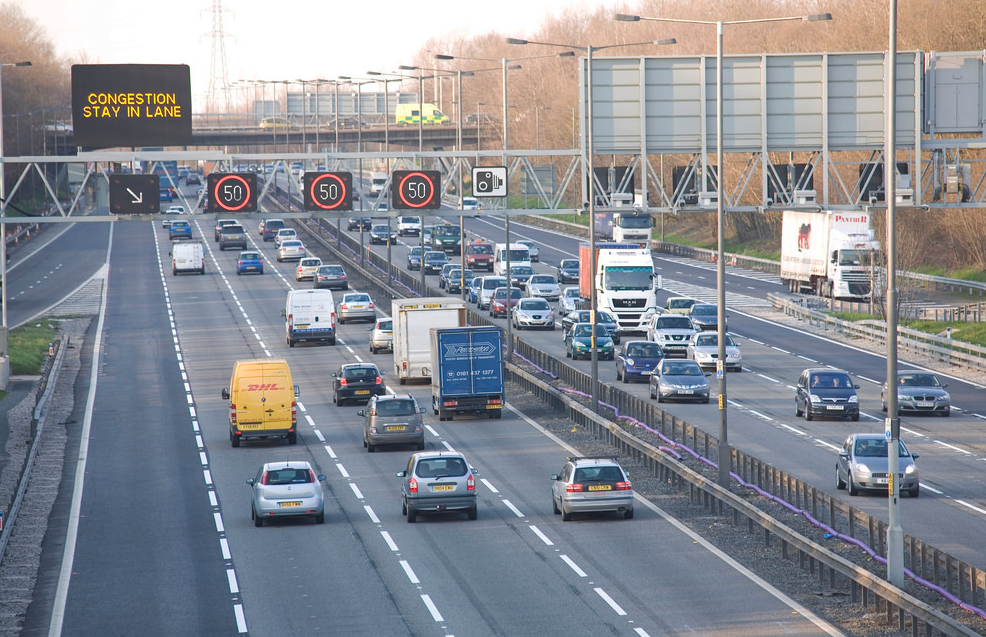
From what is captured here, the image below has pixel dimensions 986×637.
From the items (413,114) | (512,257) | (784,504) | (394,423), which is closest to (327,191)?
(394,423)

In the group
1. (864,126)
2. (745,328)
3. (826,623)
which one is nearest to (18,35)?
(745,328)

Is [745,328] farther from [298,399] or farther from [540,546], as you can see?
[540,546]

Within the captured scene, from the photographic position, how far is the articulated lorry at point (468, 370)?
44.3 m

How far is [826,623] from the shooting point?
21781mm

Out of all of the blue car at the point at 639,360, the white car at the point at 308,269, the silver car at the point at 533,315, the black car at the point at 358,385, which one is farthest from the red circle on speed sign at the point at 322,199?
the white car at the point at 308,269

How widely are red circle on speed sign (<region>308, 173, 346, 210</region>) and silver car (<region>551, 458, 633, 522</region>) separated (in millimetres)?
10444

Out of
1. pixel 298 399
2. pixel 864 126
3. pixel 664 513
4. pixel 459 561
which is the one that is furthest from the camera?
pixel 298 399

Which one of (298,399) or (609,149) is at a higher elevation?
(609,149)

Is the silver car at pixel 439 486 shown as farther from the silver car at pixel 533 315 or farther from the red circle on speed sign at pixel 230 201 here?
the silver car at pixel 533 315

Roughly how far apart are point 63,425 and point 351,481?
1454 centimetres

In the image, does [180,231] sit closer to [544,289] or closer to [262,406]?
[544,289]

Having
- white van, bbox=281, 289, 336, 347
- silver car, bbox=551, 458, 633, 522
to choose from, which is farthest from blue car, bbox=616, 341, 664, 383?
silver car, bbox=551, 458, 633, 522

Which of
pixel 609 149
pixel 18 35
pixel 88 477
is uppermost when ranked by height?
pixel 18 35

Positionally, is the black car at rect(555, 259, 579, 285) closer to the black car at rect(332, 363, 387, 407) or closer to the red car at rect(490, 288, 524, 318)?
the red car at rect(490, 288, 524, 318)
